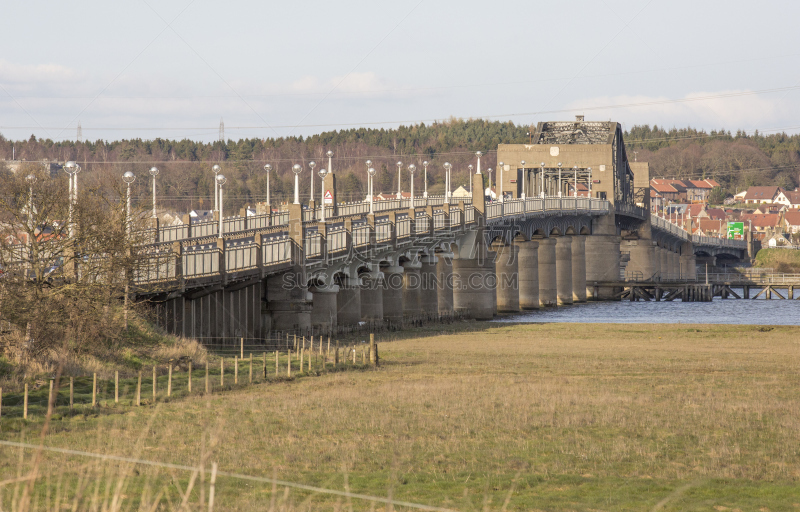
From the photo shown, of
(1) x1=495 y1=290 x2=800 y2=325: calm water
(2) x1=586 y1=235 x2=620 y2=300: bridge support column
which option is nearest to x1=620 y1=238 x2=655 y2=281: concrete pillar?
(2) x1=586 y1=235 x2=620 y2=300: bridge support column

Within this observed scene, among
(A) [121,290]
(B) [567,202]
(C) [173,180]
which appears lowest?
(A) [121,290]

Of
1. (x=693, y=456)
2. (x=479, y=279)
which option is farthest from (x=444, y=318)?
(x=693, y=456)

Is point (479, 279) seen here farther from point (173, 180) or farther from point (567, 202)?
point (173, 180)

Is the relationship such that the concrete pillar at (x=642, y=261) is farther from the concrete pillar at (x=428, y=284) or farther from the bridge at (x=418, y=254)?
the concrete pillar at (x=428, y=284)

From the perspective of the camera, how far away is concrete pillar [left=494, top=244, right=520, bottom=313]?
319 feet

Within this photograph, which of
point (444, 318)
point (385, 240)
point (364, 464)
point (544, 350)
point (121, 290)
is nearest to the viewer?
point (364, 464)

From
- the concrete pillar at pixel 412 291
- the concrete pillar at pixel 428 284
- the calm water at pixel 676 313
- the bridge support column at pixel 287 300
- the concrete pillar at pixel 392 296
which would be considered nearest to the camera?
the bridge support column at pixel 287 300

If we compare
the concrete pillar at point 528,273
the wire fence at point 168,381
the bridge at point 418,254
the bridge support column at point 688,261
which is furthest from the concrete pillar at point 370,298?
the bridge support column at point 688,261

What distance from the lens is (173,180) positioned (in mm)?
183750

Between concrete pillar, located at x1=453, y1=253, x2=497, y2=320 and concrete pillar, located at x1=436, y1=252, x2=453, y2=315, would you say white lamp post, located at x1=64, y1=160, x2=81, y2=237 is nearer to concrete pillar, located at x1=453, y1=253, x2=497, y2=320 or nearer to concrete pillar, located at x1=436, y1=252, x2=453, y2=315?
concrete pillar, located at x1=436, y1=252, x2=453, y2=315

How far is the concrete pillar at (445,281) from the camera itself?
275 ft

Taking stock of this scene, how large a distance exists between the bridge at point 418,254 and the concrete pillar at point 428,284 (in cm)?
10

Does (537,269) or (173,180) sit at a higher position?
(173,180)

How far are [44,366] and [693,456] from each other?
19.4 metres
